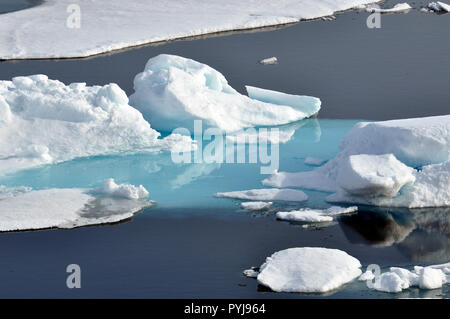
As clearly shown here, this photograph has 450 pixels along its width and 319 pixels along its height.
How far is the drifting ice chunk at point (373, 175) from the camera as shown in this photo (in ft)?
39.0

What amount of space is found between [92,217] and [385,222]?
323 cm

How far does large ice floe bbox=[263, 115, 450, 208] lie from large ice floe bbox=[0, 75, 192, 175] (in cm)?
224

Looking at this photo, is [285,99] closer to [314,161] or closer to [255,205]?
[314,161]

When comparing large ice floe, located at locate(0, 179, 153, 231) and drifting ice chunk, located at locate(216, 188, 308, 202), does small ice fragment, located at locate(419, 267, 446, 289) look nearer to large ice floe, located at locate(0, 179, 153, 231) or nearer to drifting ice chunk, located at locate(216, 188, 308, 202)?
drifting ice chunk, located at locate(216, 188, 308, 202)

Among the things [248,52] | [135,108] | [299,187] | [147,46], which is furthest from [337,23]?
[299,187]

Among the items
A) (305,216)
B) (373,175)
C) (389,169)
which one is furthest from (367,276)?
(389,169)

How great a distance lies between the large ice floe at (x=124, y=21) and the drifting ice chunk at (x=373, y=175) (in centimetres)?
834

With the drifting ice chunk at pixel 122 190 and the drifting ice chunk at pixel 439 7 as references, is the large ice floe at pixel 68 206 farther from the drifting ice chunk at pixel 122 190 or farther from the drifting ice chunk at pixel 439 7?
the drifting ice chunk at pixel 439 7

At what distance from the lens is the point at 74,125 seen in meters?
14.3

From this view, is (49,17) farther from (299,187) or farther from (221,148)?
(299,187)

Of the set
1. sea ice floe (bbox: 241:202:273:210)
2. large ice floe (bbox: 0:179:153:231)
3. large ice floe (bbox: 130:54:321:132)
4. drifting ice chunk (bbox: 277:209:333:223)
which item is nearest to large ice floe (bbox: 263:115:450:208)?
drifting ice chunk (bbox: 277:209:333:223)

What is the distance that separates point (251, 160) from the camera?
13977 mm

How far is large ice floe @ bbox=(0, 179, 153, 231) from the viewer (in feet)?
38.0

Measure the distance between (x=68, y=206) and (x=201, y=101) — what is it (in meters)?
3.70
